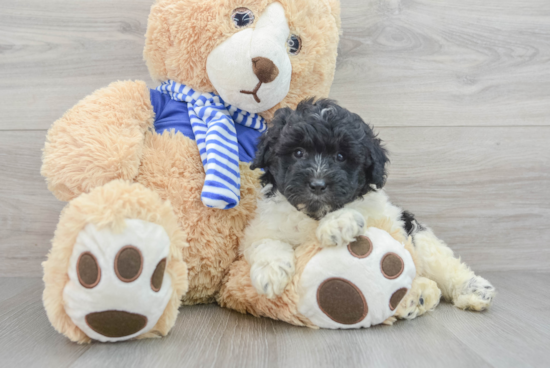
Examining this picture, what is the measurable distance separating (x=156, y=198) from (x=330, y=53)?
96 centimetres

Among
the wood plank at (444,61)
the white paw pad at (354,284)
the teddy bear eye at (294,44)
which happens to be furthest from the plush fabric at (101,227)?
the wood plank at (444,61)

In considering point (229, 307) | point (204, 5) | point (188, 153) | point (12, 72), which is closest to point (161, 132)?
point (188, 153)

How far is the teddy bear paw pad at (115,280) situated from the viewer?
1028 mm

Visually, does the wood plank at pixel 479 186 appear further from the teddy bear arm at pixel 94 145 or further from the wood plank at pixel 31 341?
the wood plank at pixel 31 341

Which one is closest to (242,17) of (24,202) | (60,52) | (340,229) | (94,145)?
(94,145)

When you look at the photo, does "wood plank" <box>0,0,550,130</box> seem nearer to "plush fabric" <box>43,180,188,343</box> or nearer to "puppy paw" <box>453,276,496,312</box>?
"puppy paw" <box>453,276,496,312</box>

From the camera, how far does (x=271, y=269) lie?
1266mm

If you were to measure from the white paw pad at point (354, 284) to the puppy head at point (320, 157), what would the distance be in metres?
0.16

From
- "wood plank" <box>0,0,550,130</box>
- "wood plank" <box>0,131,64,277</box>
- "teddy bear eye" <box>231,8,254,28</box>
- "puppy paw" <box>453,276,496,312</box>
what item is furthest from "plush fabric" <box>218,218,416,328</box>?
"wood plank" <box>0,131,64,277</box>

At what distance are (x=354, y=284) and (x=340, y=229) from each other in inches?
6.4

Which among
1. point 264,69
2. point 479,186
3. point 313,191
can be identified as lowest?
point 313,191

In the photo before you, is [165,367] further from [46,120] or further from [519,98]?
[519,98]

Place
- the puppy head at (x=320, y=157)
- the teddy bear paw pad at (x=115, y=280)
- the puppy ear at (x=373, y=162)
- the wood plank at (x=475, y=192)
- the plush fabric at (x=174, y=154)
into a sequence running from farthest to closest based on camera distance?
the wood plank at (x=475, y=192)
the puppy ear at (x=373, y=162)
the puppy head at (x=320, y=157)
the plush fabric at (x=174, y=154)
the teddy bear paw pad at (x=115, y=280)

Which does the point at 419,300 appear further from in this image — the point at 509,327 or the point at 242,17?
the point at 242,17
